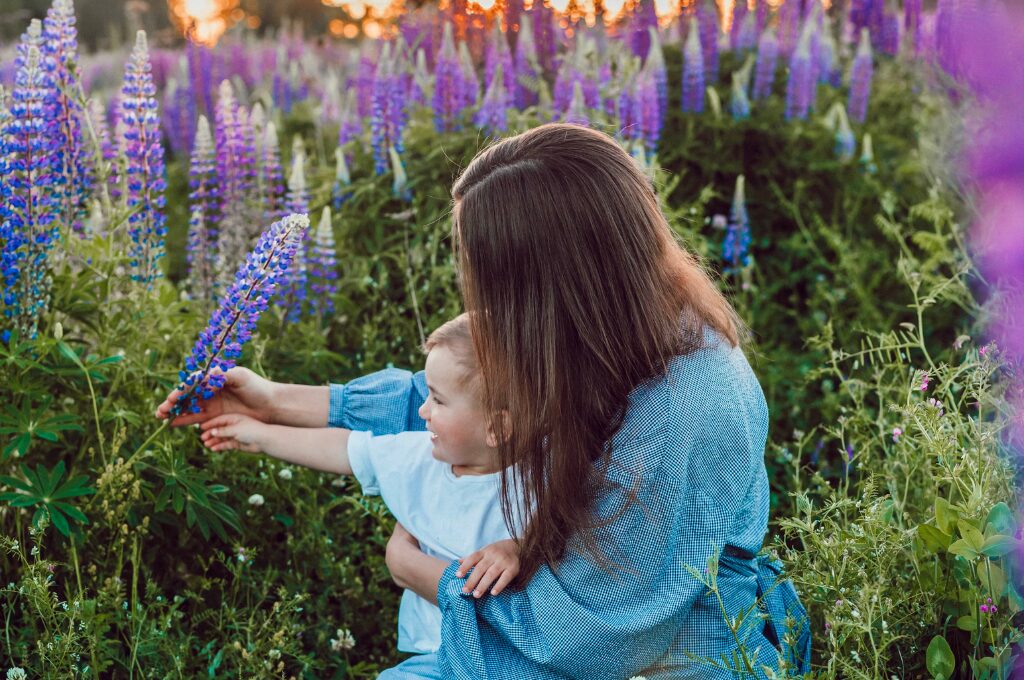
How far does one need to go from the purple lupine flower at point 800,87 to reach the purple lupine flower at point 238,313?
300 centimetres

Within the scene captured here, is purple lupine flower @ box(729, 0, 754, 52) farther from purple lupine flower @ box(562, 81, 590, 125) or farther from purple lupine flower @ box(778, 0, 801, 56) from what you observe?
purple lupine flower @ box(562, 81, 590, 125)

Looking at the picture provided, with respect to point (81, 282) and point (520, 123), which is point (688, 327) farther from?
point (520, 123)

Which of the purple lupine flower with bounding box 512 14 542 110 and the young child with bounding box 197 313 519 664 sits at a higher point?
the purple lupine flower with bounding box 512 14 542 110

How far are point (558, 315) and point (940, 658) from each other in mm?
943

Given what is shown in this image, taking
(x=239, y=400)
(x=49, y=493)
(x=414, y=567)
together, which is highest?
(x=239, y=400)

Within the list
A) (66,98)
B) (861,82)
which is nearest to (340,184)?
(66,98)

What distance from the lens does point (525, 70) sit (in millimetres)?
4582

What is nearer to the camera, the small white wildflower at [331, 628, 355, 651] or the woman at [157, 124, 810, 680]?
the woman at [157, 124, 810, 680]

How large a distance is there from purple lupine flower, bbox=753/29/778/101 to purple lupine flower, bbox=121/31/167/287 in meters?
2.82

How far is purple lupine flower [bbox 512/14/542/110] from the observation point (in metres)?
4.48

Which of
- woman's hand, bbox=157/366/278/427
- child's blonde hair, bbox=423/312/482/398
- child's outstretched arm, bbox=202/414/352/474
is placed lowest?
child's outstretched arm, bbox=202/414/352/474

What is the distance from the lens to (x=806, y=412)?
3.60 meters

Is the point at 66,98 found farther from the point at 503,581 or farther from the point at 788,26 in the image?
the point at 788,26

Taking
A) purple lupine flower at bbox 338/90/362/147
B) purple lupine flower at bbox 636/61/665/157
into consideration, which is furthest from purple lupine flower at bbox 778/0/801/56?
purple lupine flower at bbox 338/90/362/147
